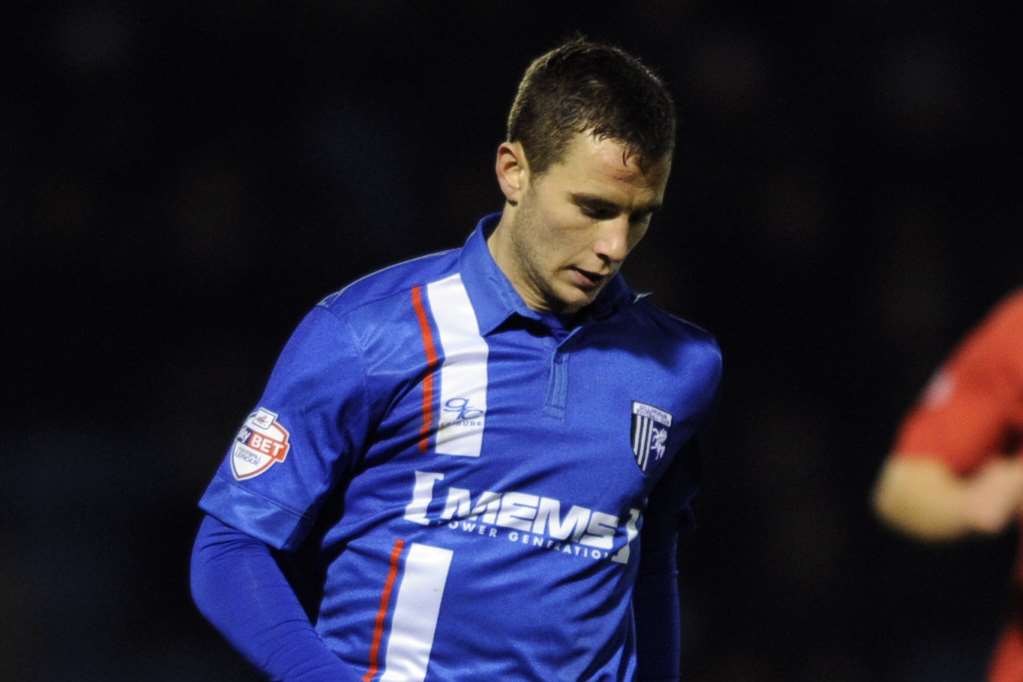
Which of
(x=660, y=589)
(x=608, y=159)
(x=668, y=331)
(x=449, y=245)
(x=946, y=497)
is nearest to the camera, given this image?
(x=946, y=497)

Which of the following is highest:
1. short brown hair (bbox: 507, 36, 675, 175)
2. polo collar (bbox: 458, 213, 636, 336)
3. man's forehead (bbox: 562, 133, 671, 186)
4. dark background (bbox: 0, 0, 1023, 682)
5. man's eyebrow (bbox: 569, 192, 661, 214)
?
short brown hair (bbox: 507, 36, 675, 175)

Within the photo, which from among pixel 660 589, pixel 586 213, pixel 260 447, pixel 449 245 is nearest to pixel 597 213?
pixel 586 213

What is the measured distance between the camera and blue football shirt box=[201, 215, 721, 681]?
7.37 feet

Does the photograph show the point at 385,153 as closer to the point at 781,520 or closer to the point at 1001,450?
the point at 781,520

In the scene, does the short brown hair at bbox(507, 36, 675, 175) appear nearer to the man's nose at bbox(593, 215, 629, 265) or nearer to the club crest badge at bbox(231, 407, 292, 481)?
the man's nose at bbox(593, 215, 629, 265)

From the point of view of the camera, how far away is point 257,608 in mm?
2152

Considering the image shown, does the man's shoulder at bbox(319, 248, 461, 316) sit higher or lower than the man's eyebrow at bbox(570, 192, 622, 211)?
lower

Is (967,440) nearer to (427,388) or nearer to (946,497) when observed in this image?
(946,497)

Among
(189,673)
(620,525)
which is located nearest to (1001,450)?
(620,525)

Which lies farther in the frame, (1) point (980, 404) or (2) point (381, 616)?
(2) point (381, 616)

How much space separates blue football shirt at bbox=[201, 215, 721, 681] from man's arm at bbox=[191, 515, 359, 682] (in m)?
0.04

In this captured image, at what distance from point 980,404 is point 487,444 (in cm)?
71

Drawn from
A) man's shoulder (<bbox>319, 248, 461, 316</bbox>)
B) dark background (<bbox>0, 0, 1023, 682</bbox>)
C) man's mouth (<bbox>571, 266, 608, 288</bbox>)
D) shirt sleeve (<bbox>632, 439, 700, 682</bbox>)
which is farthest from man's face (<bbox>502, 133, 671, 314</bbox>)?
dark background (<bbox>0, 0, 1023, 682</bbox>)

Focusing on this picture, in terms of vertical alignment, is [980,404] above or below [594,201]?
below
